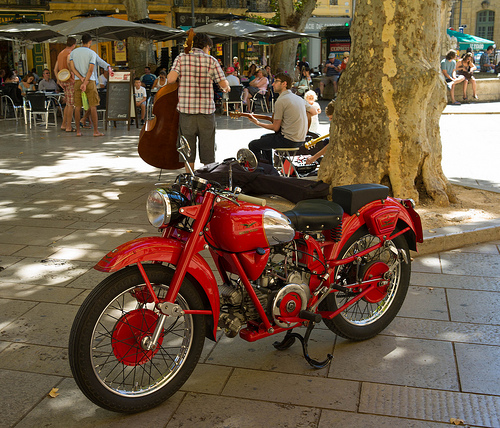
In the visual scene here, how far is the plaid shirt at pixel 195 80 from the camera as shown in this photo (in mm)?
7762

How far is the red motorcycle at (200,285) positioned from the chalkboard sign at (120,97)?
12.1 m

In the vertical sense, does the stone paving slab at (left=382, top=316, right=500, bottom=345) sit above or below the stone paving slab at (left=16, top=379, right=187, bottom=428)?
below

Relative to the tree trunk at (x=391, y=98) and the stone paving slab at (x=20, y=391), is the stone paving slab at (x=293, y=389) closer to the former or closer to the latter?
the stone paving slab at (x=20, y=391)

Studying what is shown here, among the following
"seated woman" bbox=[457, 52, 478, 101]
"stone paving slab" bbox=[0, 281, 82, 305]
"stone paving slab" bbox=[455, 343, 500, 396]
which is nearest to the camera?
"stone paving slab" bbox=[455, 343, 500, 396]

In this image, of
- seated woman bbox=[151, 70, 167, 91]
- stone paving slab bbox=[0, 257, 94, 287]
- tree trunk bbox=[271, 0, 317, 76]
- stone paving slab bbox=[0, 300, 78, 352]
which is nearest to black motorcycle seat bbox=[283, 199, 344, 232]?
stone paving slab bbox=[0, 300, 78, 352]

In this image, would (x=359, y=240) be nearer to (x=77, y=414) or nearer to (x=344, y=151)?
(x=77, y=414)

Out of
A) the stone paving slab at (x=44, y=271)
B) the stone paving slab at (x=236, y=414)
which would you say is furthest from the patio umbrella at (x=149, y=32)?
the stone paving slab at (x=236, y=414)

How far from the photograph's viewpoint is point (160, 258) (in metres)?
3.10

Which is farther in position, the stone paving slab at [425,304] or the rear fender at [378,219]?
the stone paving slab at [425,304]

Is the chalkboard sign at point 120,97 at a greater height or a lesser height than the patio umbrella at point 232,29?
lesser

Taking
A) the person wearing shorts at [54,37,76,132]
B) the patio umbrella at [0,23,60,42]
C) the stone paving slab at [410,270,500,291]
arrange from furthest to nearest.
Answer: the patio umbrella at [0,23,60,42]
the person wearing shorts at [54,37,76,132]
the stone paving slab at [410,270,500,291]

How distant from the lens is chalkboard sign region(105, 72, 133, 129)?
49.7ft

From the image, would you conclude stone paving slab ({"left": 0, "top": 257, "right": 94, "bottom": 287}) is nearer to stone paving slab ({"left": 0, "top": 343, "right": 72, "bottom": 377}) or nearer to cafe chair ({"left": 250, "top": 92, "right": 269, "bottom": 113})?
stone paving slab ({"left": 0, "top": 343, "right": 72, "bottom": 377})

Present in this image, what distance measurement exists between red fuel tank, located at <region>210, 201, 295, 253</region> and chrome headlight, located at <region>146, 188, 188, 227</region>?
228 millimetres
